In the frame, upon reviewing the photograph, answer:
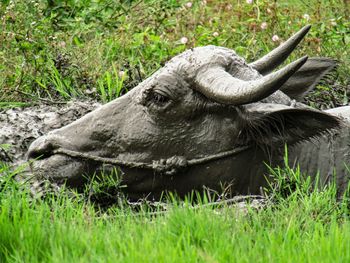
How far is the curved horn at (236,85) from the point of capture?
201 inches

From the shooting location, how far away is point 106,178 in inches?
226

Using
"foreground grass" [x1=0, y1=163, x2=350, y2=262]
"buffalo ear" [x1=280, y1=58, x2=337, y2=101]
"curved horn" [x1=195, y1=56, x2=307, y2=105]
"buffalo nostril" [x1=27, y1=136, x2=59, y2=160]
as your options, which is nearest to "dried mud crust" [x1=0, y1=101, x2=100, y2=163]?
"buffalo nostril" [x1=27, y1=136, x2=59, y2=160]

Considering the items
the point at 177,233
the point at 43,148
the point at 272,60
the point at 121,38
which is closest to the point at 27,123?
the point at 43,148

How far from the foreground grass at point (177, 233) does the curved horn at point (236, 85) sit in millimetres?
564

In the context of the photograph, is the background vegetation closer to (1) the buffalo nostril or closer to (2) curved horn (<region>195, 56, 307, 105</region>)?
(1) the buffalo nostril

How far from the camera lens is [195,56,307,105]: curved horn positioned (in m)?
5.11

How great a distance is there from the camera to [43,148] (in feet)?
18.9

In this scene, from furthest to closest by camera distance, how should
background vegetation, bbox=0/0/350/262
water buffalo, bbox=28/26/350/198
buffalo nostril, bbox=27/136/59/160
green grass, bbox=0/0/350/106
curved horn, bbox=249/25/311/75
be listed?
green grass, bbox=0/0/350/106, curved horn, bbox=249/25/311/75, buffalo nostril, bbox=27/136/59/160, water buffalo, bbox=28/26/350/198, background vegetation, bbox=0/0/350/262

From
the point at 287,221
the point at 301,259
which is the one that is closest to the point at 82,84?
the point at 287,221

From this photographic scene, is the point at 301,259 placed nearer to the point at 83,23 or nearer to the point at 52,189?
the point at 52,189

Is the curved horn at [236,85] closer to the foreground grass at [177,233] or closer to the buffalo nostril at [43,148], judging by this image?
the foreground grass at [177,233]

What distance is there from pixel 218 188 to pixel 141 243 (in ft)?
4.44

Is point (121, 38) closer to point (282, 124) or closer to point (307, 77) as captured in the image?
point (307, 77)

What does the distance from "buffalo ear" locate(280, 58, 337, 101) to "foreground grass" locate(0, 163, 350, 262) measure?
107cm
